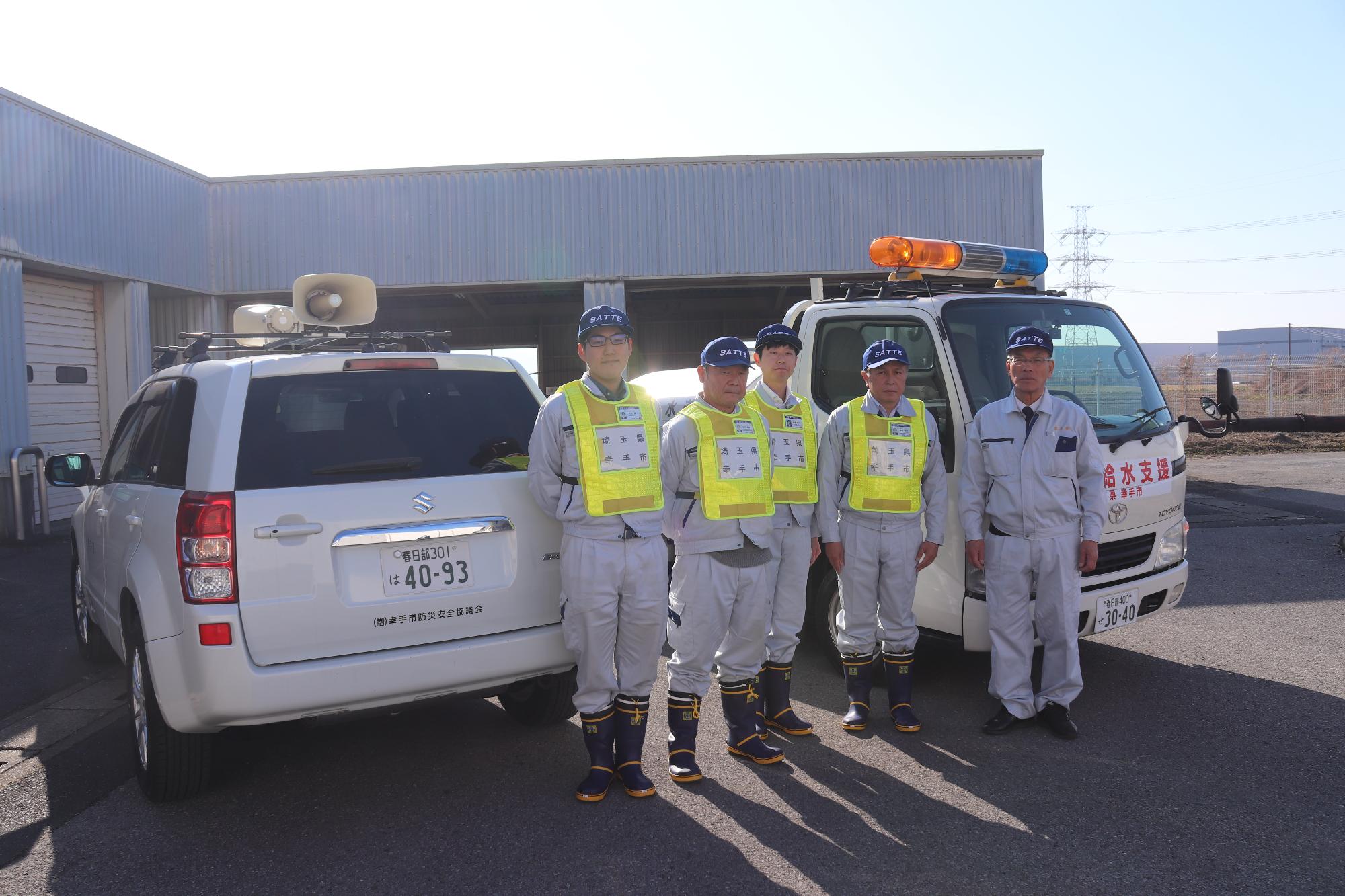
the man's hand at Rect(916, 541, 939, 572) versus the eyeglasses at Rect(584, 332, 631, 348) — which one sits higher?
the eyeglasses at Rect(584, 332, 631, 348)

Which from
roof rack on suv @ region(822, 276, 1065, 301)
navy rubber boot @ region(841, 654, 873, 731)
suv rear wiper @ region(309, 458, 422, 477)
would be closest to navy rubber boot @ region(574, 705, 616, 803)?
suv rear wiper @ region(309, 458, 422, 477)

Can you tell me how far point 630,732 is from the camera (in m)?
3.88

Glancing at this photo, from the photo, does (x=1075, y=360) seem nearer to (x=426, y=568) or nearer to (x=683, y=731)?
(x=683, y=731)

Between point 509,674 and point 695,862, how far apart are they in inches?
39.6

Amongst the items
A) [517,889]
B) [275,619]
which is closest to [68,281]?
[275,619]

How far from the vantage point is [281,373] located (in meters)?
3.66

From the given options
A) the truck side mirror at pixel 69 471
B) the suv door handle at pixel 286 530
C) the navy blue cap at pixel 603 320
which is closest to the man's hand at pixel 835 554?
the navy blue cap at pixel 603 320

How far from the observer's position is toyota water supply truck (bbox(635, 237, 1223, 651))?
476cm

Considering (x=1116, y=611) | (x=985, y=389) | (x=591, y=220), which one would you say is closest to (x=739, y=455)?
(x=985, y=389)

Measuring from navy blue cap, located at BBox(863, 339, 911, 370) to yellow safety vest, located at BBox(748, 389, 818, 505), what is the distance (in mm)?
372

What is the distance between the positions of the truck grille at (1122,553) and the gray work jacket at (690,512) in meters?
1.88

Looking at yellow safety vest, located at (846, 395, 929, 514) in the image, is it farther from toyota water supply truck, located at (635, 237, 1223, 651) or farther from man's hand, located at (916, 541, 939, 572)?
toyota water supply truck, located at (635, 237, 1223, 651)

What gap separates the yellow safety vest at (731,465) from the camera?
13.1 feet

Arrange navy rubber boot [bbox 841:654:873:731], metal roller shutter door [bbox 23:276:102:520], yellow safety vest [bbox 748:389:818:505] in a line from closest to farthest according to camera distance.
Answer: yellow safety vest [bbox 748:389:818:505] < navy rubber boot [bbox 841:654:873:731] < metal roller shutter door [bbox 23:276:102:520]
